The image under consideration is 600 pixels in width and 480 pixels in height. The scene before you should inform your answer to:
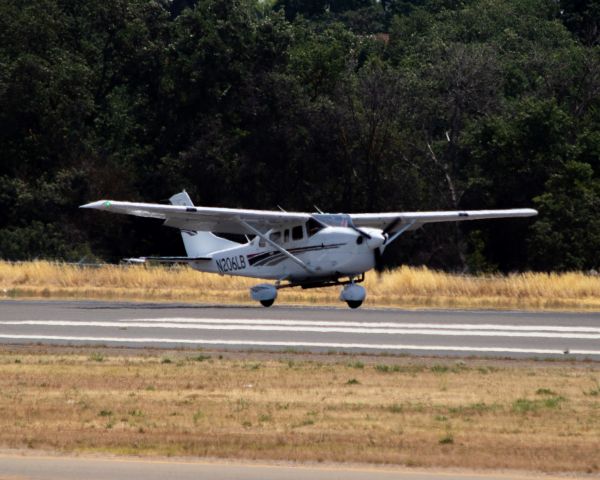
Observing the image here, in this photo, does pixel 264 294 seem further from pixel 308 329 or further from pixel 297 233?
pixel 308 329

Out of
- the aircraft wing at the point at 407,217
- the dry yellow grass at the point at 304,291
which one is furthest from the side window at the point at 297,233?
→ the dry yellow grass at the point at 304,291

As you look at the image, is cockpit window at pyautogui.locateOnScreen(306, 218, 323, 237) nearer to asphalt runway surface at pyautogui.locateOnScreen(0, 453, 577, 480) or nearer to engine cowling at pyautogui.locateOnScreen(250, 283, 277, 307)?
engine cowling at pyautogui.locateOnScreen(250, 283, 277, 307)

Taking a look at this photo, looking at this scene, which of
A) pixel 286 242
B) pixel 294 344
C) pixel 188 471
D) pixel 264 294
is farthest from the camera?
pixel 286 242

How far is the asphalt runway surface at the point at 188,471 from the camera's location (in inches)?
434

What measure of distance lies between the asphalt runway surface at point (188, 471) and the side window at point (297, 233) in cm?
2162

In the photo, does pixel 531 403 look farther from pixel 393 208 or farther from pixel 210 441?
pixel 393 208

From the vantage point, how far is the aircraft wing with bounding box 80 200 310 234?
31609 mm

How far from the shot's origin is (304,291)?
125 feet

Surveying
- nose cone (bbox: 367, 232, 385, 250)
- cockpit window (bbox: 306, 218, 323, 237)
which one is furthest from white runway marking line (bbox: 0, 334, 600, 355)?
cockpit window (bbox: 306, 218, 323, 237)

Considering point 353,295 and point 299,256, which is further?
point 299,256

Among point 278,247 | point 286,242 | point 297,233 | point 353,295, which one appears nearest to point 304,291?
point 286,242

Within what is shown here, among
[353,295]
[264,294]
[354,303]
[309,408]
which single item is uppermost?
[309,408]

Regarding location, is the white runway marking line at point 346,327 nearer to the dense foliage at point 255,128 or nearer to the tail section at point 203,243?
the tail section at point 203,243

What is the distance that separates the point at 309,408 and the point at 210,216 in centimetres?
1853
